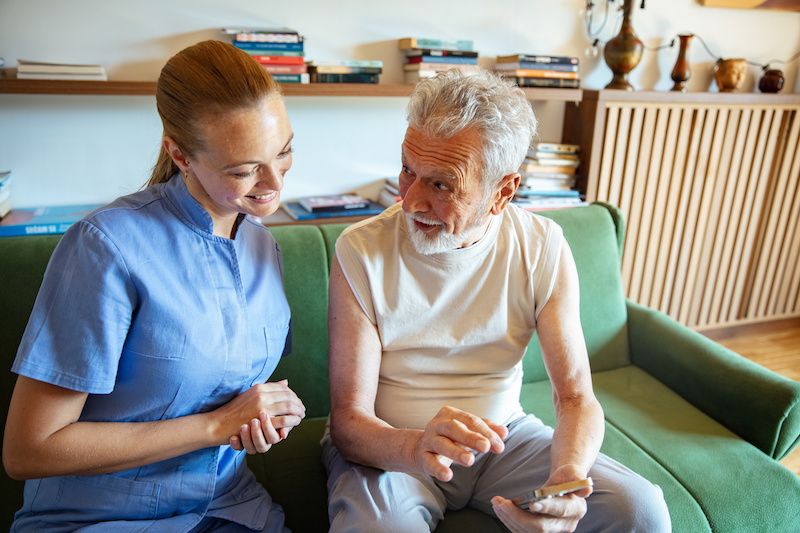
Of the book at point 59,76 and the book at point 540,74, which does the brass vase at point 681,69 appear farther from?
Result: the book at point 59,76

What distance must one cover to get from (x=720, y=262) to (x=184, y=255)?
292 centimetres

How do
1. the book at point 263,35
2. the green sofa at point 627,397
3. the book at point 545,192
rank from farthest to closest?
the book at point 545,192
the book at point 263,35
the green sofa at point 627,397

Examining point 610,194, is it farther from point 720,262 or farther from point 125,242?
point 125,242

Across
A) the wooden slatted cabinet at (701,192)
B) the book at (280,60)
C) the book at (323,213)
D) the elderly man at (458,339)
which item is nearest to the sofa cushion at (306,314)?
the elderly man at (458,339)

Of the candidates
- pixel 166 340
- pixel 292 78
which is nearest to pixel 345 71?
pixel 292 78

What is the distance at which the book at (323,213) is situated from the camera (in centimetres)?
209

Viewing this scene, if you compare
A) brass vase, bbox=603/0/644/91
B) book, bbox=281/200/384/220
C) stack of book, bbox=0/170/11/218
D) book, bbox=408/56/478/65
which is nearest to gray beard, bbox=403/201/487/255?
book, bbox=281/200/384/220

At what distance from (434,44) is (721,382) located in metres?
1.52

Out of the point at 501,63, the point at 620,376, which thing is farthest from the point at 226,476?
the point at 501,63

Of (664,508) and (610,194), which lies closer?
(664,508)

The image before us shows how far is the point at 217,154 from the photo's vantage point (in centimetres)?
94

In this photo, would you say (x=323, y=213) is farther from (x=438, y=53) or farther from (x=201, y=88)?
(x=201, y=88)

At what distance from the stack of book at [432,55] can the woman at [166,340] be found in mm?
1276

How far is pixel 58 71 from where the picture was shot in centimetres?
178
